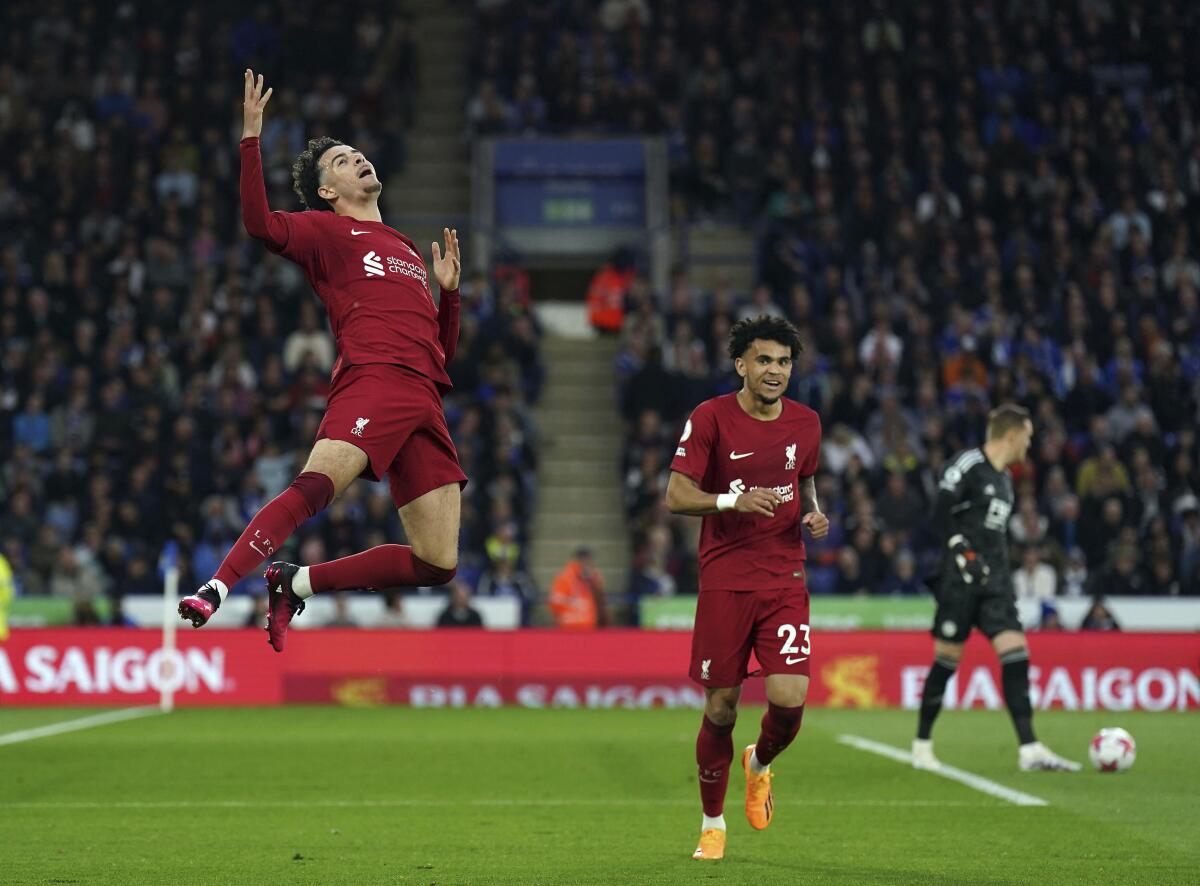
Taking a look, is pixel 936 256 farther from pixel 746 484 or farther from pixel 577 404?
pixel 746 484

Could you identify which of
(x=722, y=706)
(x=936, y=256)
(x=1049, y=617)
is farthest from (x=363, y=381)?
(x=936, y=256)

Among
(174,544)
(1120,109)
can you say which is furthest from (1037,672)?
(1120,109)

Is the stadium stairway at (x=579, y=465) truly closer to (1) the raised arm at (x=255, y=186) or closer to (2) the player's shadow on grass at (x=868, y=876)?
(2) the player's shadow on grass at (x=868, y=876)

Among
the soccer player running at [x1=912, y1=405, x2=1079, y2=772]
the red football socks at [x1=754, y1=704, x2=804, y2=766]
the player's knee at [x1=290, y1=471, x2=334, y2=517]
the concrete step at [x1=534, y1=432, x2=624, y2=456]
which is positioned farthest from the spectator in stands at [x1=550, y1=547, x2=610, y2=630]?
the player's knee at [x1=290, y1=471, x2=334, y2=517]

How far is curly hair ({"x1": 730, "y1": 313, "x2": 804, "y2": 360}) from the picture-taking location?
315 inches

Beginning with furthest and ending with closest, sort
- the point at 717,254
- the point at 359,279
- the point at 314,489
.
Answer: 1. the point at 717,254
2. the point at 359,279
3. the point at 314,489

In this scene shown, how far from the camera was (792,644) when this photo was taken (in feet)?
26.3

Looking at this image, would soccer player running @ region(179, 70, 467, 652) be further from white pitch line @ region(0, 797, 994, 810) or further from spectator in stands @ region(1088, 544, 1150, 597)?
Answer: spectator in stands @ region(1088, 544, 1150, 597)

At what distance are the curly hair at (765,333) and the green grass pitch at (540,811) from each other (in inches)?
88.8

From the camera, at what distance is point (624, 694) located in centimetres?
1928

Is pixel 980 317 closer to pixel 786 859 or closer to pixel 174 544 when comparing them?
pixel 174 544

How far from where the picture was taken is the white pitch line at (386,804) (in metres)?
10.1

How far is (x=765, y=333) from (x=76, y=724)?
10286mm

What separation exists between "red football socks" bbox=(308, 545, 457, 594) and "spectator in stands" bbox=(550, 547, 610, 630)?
12134 millimetres
